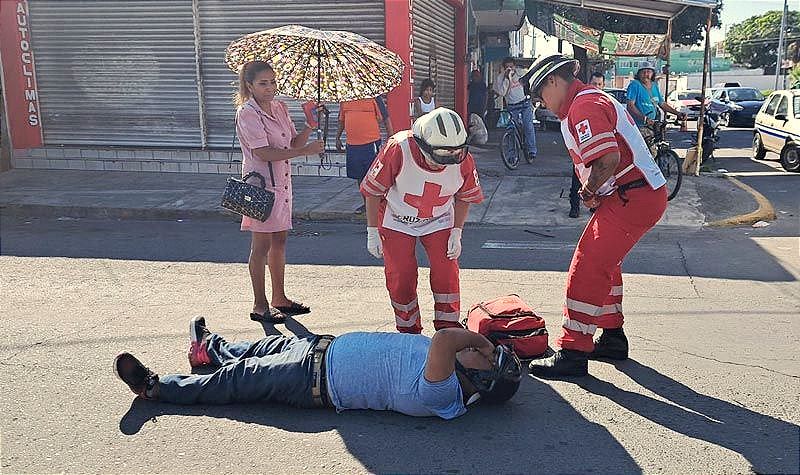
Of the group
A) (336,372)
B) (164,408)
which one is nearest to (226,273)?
(164,408)

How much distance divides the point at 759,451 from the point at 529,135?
10.3 metres

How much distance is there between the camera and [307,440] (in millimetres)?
3521

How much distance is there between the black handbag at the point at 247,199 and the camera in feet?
16.2

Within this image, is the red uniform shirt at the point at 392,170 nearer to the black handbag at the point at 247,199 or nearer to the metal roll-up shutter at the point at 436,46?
the black handbag at the point at 247,199

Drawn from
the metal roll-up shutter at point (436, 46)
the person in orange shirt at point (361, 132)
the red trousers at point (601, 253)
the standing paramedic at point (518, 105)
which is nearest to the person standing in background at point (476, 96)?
the metal roll-up shutter at point (436, 46)

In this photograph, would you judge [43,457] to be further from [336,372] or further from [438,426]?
[438,426]

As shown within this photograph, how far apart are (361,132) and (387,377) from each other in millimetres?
5540

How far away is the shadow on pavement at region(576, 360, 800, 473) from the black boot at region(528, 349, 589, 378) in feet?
0.24

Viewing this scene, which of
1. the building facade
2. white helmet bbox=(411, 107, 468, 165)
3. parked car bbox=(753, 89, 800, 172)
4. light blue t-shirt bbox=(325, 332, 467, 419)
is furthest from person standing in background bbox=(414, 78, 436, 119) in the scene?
light blue t-shirt bbox=(325, 332, 467, 419)

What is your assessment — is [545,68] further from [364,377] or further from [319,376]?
[319,376]

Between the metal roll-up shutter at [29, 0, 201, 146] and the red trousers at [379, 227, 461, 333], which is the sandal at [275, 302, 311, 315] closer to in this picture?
the red trousers at [379, 227, 461, 333]

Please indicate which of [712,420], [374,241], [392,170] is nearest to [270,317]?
[374,241]

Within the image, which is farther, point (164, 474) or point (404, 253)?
point (404, 253)

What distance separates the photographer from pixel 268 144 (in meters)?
5.02
